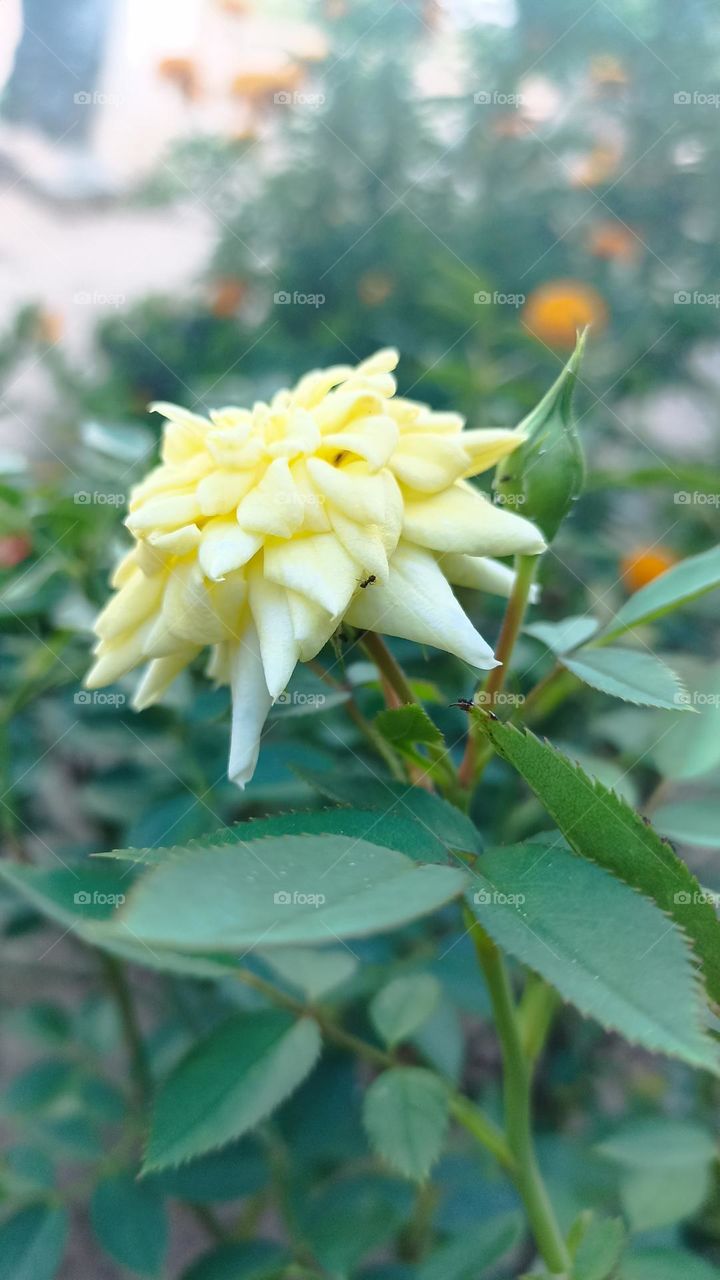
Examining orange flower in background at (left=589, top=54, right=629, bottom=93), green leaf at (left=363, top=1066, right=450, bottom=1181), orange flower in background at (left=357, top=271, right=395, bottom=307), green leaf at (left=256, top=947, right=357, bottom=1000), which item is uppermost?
orange flower in background at (left=589, top=54, right=629, bottom=93)

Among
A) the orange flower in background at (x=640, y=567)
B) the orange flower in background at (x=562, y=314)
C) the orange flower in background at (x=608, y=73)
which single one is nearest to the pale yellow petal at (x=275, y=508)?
the orange flower in background at (x=640, y=567)

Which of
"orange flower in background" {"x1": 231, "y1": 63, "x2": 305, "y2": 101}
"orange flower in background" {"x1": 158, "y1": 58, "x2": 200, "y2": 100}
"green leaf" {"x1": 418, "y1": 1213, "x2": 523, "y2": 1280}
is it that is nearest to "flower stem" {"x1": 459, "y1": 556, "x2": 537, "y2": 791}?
"green leaf" {"x1": 418, "y1": 1213, "x2": 523, "y2": 1280}

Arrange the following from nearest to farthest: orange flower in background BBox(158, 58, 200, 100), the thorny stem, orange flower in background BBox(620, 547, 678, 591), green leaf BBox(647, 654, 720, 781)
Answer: green leaf BBox(647, 654, 720, 781) < the thorny stem < orange flower in background BBox(620, 547, 678, 591) < orange flower in background BBox(158, 58, 200, 100)

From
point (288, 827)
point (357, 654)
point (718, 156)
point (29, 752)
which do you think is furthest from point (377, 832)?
point (718, 156)

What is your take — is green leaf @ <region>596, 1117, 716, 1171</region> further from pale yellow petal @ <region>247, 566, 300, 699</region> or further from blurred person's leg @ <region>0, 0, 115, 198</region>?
blurred person's leg @ <region>0, 0, 115, 198</region>

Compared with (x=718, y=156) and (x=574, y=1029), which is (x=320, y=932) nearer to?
(x=574, y=1029)

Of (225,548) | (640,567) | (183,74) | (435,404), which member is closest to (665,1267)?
(225,548)

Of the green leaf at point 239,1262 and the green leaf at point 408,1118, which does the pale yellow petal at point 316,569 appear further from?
the green leaf at point 239,1262
